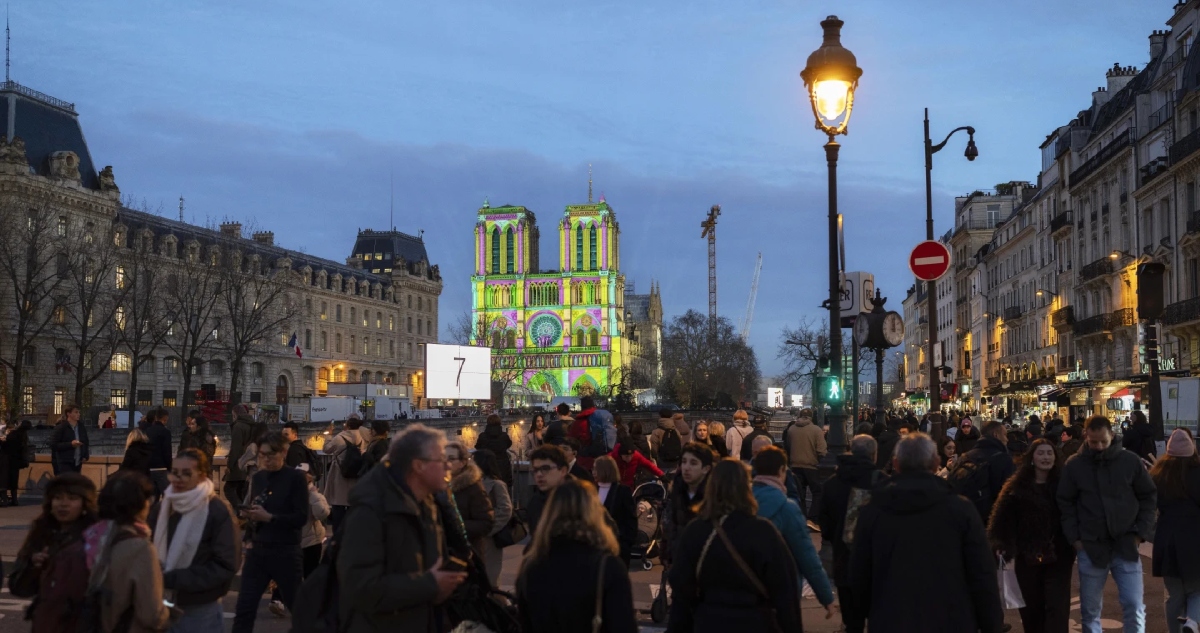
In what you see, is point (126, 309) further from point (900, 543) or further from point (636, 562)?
point (900, 543)

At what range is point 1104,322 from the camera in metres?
48.8

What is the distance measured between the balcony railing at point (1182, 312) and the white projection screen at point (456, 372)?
81.2ft

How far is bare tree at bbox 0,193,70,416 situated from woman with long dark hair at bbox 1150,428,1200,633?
122 feet

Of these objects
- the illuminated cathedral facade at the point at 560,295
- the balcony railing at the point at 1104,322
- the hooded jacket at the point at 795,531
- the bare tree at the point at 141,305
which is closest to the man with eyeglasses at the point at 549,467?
the hooded jacket at the point at 795,531

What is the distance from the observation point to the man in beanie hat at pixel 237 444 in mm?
15570

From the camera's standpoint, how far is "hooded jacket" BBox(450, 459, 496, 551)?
783 centimetres

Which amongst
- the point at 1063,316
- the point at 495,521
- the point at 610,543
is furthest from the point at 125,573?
the point at 1063,316

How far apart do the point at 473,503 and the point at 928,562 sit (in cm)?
342

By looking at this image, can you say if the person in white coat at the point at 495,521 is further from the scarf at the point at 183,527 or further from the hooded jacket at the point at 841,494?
the hooded jacket at the point at 841,494

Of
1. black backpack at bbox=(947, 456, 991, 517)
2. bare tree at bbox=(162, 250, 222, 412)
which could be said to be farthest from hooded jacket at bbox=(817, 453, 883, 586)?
bare tree at bbox=(162, 250, 222, 412)

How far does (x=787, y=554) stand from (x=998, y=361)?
73.6 meters

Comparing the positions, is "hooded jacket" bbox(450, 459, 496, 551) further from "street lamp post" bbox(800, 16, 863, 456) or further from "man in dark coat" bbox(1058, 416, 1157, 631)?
"street lamp post" bbox(800, 16, 863, 456)

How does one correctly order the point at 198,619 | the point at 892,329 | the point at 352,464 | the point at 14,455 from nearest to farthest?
the point at 198,619, the point at 352,464, the point at 892,329, the point at 14,455

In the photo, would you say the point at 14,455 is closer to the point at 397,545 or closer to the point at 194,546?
the point at 194,546
